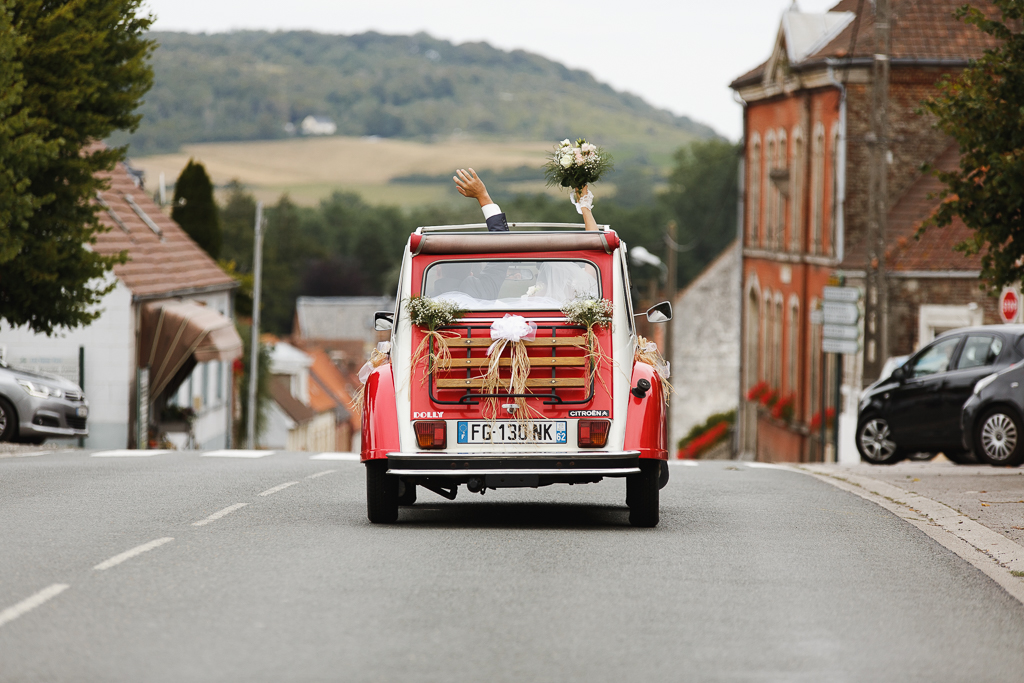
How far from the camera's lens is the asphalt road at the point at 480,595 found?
6734 millimetres

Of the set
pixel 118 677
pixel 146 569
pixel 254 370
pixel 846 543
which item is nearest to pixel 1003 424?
pixel 846 543

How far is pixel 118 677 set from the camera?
6.34 metres

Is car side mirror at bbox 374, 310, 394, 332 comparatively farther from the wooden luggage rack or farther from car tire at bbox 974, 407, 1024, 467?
car tire at bbox 974, 407, 1024, 467

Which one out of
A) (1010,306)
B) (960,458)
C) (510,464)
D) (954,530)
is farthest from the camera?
(1010,306)

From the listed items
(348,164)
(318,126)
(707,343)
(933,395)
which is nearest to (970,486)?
(933,395)

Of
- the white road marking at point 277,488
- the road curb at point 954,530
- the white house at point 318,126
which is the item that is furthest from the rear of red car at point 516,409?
the white house at point 318,126

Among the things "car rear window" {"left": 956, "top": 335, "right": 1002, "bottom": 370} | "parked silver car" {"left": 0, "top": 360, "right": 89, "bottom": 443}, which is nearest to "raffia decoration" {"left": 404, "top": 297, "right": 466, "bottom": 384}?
"car rear window" {"left": 956, "top": 335, "right": 1002, "bottom": 370}

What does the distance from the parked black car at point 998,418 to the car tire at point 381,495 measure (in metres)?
10.4

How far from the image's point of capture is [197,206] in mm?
48344

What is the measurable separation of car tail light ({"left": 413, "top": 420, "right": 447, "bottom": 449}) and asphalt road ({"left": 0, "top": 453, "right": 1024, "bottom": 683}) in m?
0.64

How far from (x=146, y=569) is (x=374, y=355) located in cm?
333

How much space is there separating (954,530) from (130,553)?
6515mm

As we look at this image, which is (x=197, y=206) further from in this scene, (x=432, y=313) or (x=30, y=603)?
(x=30, y=603)

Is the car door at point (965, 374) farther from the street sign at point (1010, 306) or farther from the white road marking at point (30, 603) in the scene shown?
the white road marking at point (30, 603)
